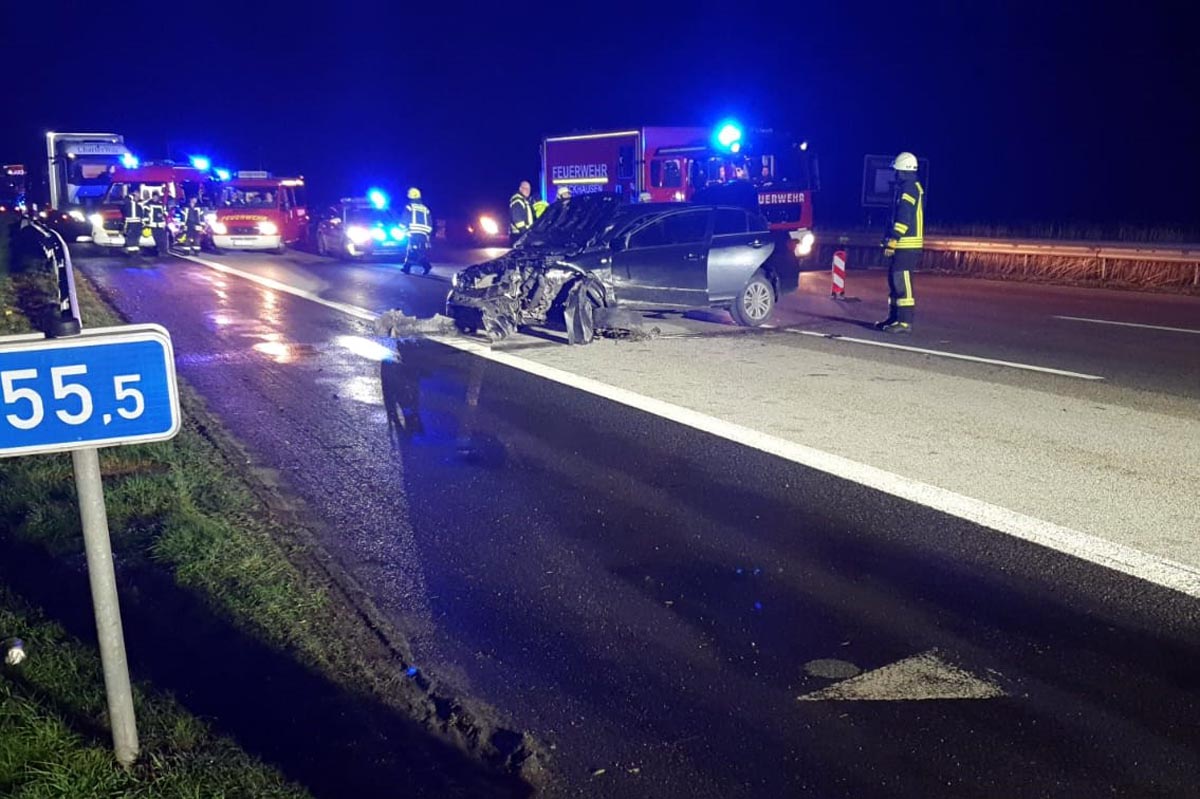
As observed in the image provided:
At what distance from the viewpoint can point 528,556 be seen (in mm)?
5449

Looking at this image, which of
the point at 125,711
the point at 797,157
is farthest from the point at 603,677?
the point at 797,157

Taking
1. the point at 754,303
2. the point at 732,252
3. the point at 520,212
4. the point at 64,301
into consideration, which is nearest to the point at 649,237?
the point at 732,252

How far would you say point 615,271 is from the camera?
12336 millimetres

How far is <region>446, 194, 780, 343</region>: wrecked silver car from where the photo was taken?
39.9 ft

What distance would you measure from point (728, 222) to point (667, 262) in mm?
1119

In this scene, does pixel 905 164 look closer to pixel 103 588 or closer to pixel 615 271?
pixel 615 271

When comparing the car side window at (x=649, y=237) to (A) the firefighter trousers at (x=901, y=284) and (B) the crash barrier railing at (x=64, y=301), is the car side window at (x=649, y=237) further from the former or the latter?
(B) the crash barrier railing at (x=64, y=301)

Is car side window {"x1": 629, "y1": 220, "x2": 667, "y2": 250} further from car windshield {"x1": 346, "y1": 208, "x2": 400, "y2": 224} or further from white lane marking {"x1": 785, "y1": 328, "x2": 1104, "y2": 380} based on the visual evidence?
car windshield {"x1": 346, "y1": 208, "x2": 400, "y2": 224}

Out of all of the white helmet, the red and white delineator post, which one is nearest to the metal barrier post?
the white helmet

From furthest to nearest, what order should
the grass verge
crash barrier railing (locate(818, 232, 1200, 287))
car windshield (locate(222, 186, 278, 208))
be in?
car windshield (locate(222, 186, 278, 208))
crash barrier railing (locate(818, 232, 1200, 287))
the grass verge

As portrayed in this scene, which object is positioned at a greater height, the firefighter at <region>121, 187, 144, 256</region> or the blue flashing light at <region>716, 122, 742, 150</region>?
the blue flashing light at <region>716, 122, 742, 150</region>

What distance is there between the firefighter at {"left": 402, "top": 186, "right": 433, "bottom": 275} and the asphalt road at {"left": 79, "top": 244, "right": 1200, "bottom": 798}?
1183cm

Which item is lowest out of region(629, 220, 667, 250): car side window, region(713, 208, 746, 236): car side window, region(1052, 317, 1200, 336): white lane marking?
region(1052, 317, 1200, 336): white lane marking

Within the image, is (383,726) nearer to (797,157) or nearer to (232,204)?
(797,157)
